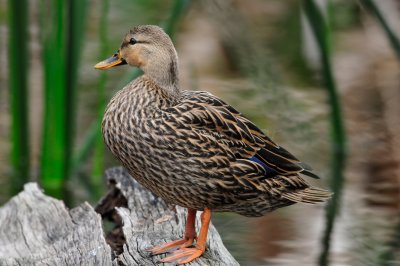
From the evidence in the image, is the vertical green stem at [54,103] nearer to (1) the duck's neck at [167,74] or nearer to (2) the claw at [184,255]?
(1) the duck's neck at [167,74]

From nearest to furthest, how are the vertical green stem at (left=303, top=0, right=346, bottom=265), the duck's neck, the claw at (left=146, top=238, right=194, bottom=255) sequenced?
the claw at (left=146, top=238, right=194, bottom=255) < the duck's neck < the vertical green stem at (left=303, top=0, right=346, bottom=265)

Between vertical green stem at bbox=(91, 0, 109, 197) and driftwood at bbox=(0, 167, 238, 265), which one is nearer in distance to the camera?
driftwood at bbox=(0, 167, 238, 265)

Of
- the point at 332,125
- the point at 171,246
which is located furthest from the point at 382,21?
the point at 171,246

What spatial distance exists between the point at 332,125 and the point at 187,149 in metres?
4.08

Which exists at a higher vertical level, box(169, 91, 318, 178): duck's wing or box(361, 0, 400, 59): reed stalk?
box(361, 0, 400, 59): reed stalk

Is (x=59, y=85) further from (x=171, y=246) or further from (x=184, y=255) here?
(x=184, y=255)

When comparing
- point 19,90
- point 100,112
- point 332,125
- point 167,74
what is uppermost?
point 167,74

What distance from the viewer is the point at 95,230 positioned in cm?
534

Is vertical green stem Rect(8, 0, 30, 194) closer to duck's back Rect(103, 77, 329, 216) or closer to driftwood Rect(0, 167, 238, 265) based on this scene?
driftwood Rect(0, 167, 238, 265)

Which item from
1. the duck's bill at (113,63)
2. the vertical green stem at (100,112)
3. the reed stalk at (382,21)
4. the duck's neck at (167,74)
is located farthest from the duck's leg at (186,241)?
the reed stalk at (382,21)

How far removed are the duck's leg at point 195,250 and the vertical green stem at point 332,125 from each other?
1884mm

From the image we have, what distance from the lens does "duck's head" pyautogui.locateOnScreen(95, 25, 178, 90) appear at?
5.16 m

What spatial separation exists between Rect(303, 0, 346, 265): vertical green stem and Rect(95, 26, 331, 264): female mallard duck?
5.58 feet

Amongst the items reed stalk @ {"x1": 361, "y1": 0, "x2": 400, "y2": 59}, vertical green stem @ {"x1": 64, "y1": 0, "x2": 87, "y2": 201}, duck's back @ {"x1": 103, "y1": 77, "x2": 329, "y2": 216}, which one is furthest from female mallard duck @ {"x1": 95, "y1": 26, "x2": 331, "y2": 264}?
reed stalk @ {"x1": 361, "y1": 0, "x2": 400, "y2": 59}
